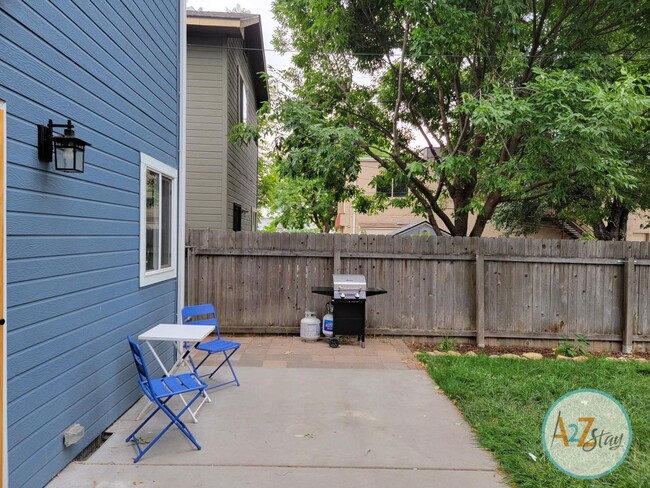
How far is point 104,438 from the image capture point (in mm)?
3580

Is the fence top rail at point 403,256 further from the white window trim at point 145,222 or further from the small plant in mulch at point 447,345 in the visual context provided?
the white window trim at point 145,222

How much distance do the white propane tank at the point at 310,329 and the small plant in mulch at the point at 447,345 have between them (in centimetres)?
191

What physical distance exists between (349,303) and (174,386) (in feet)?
10.9

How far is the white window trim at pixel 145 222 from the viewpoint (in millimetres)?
4414

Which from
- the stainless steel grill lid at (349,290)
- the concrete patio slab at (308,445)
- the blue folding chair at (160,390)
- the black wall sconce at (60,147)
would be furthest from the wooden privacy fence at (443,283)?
the black wall sconce at (60,147)

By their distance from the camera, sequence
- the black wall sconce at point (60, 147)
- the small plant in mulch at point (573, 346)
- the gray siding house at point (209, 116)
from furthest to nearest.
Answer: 1. the gray siding house at point (209, 116)
2. the small plant in mulch at point (573, 346)
3. the black wall sconce at point (60, 147)

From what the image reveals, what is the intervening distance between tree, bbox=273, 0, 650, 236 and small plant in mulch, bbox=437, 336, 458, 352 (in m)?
2.17

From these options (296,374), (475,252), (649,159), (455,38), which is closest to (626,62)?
(649,159)

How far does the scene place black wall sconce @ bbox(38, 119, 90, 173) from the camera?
274 centimetres

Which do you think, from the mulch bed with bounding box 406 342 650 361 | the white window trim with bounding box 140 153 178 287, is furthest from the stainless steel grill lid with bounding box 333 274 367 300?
the white window trim with bounding box 140 153 178 287

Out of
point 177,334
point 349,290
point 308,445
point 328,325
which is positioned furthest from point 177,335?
point 328,325

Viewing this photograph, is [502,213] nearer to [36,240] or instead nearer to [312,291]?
[312,291]

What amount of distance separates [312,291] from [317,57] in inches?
202

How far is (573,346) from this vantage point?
6816 mm
